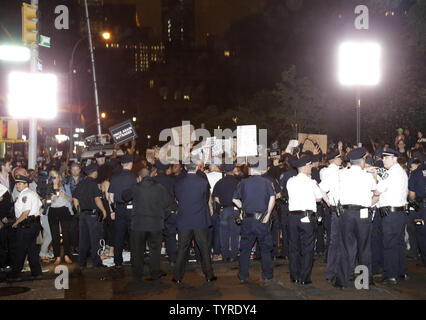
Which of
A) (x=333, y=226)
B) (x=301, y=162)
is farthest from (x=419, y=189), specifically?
(x=301, y=162)

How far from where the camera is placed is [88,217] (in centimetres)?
1098

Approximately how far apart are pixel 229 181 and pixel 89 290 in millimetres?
4215

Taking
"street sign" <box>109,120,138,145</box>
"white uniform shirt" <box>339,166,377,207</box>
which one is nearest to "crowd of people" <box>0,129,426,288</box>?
"white uniform shirt" <box>339,166,377,207</box>

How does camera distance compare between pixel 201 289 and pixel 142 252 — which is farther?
pixel 142 252

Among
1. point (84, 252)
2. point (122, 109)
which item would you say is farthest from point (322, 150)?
point (122, 109)

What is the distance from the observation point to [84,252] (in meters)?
10.9

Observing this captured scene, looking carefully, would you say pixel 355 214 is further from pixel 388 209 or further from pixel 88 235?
pixel 88 235

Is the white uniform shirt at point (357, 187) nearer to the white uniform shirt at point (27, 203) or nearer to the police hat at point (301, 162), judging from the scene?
the police hat at point (301, 162)

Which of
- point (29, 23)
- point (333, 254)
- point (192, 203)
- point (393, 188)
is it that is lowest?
point (333, 254)

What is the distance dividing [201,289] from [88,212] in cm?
337

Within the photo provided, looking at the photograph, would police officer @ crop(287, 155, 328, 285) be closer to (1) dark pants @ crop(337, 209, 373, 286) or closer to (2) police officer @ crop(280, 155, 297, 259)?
(1) dark pants @ crop(337, 209, 373, 286)

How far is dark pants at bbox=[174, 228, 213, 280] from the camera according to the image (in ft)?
30.8
